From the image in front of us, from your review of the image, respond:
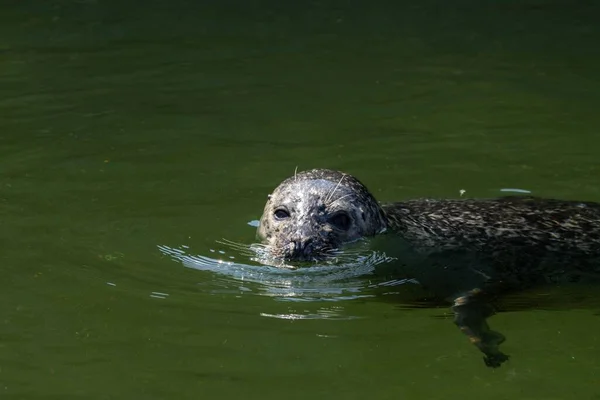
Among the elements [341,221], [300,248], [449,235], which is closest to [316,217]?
[341,221]

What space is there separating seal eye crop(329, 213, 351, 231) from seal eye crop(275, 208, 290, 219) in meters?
0.36

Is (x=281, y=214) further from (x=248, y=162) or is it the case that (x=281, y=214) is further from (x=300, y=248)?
(x=248, y=162)

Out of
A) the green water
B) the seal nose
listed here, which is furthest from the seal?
the green water

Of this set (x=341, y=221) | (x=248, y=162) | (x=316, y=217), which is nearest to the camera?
(x=316, y=217)

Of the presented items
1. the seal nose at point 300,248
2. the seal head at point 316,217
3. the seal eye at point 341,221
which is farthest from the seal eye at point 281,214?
the seal nose at point 300,248

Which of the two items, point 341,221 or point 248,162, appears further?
point 248,162

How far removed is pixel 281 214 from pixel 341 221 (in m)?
0.47

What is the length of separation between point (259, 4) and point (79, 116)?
581 cm

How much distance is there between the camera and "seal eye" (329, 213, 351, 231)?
9.03m

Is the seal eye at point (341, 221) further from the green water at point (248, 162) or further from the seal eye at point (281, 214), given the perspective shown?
the green water at point (248, 162)

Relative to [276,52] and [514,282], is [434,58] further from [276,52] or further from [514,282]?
[514,282]

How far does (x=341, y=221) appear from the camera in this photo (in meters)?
9.07

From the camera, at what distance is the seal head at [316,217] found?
8672mm

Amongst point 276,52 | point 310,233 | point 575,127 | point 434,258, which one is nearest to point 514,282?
point 434,258
